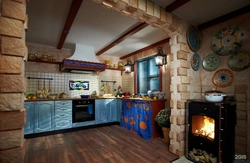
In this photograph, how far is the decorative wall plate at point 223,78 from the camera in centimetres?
216

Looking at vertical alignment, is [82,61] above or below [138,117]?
above

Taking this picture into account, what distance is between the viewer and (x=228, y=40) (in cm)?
216

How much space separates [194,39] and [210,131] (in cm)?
161

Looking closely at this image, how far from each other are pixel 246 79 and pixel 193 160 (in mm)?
1485

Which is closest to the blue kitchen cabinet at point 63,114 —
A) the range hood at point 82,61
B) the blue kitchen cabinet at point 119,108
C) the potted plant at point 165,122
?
the range hood at point 82,61

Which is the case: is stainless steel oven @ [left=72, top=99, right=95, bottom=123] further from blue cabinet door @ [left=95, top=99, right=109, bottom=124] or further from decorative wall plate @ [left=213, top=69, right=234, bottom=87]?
decorative wall plate @ [left=213, top=69, right=234, bottom=87]

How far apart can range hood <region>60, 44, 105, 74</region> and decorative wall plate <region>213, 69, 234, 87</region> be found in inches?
111

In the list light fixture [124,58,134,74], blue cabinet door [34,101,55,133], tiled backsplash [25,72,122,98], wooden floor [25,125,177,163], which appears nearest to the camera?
wooden floor [25,125,177,163]

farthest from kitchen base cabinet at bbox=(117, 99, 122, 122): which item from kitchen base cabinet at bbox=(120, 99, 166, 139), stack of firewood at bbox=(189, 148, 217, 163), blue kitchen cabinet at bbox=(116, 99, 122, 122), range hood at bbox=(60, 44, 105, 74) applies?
stack of firewood at bbox=(189, 148, 217, 163)

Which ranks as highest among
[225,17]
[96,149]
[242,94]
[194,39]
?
[225,17]

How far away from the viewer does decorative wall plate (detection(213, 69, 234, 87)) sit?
216 cm

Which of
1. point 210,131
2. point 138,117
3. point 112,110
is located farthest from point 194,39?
point 112,110

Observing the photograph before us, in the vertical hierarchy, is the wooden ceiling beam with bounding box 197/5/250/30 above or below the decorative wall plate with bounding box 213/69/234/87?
above

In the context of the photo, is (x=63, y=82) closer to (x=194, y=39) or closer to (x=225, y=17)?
(x=194, y=39)
